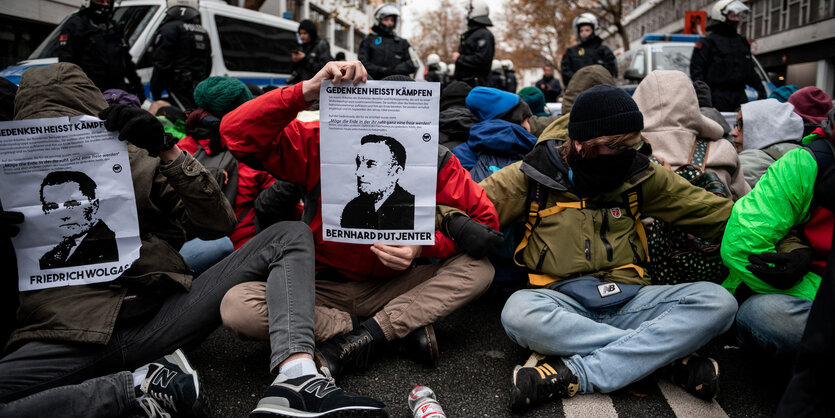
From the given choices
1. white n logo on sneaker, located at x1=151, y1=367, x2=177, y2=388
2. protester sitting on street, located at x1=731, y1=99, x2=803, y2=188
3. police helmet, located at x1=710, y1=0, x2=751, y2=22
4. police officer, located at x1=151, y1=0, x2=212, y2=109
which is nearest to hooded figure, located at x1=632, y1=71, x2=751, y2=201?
protester sitting on street, located at x1=731, y1=99, x2=803, y2=188

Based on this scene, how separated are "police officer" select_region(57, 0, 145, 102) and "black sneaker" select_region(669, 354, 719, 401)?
5984 millimetres

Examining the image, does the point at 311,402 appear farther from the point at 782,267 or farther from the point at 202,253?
the point at 782,267

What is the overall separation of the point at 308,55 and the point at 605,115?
5866 millimetres

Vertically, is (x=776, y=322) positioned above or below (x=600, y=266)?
below

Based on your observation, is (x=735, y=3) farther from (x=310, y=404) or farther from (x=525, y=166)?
(x=310, y=404)

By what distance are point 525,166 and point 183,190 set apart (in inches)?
61.2

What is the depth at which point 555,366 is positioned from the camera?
8.24 ft

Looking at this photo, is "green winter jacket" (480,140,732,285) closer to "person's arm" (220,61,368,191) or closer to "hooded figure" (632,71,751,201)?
"hooded figure" (632,71,751,201)

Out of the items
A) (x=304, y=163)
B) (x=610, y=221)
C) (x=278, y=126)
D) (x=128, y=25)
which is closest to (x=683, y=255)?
(x=610, y=221)

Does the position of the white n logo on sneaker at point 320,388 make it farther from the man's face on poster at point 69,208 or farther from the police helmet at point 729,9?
the police helmet at point 729,9

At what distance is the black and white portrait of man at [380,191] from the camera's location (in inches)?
98.6

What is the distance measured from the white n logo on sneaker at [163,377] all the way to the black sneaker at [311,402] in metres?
0.44

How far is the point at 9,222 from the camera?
2.22 metres

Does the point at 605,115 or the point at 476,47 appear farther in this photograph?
the point at 476,47
